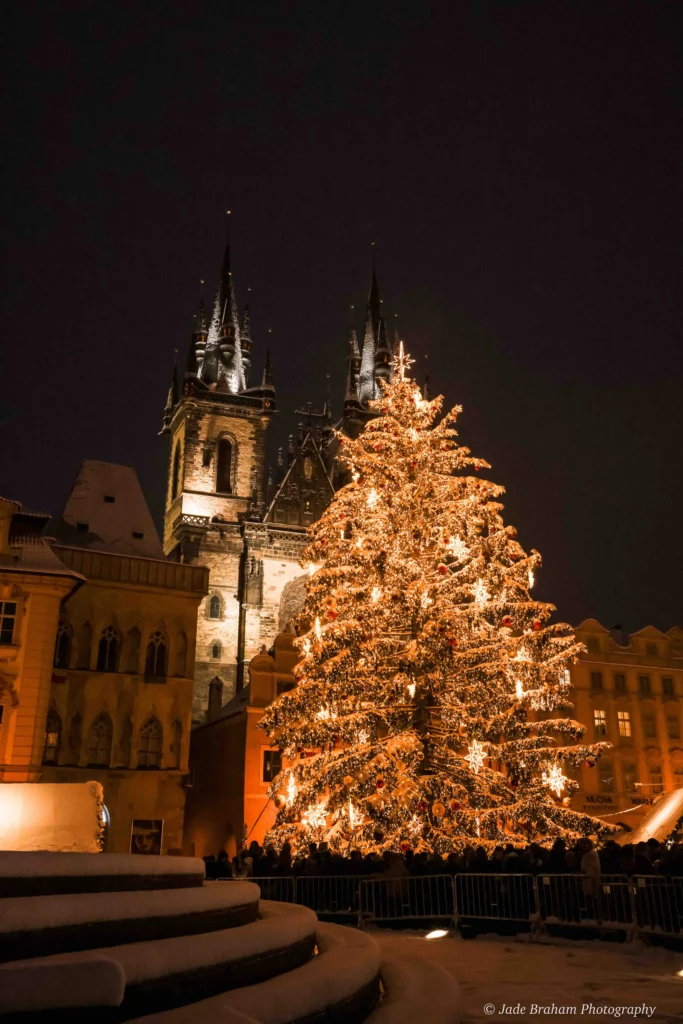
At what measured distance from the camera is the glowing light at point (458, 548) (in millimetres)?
18375

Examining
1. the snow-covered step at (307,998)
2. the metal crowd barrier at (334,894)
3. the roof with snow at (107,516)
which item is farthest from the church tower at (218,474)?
the snow-covered step at (307,998)

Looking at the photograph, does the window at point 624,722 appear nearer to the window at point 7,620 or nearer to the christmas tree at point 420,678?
the christmas tree at point 420,678

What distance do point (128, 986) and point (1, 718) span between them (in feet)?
74.4

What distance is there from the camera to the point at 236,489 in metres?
57.4

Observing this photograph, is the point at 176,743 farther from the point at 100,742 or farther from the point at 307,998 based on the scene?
the point at 307,998

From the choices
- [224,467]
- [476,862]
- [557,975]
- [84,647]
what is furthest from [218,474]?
[557,975]

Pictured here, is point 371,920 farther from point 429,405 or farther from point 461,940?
point 429,405

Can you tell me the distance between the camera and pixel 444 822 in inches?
635

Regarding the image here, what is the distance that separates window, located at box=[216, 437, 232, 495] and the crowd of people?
1640 inches

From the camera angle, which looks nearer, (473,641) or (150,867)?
(150,867)

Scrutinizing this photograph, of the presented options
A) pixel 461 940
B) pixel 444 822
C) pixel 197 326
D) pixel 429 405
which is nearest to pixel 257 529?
pixel 197 326

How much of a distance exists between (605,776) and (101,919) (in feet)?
127

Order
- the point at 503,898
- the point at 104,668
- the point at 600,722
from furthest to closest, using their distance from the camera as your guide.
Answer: the point at 600,722 → the point at 104,668 → the point at 503,898

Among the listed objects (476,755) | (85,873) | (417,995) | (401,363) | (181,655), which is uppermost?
(401,363)
